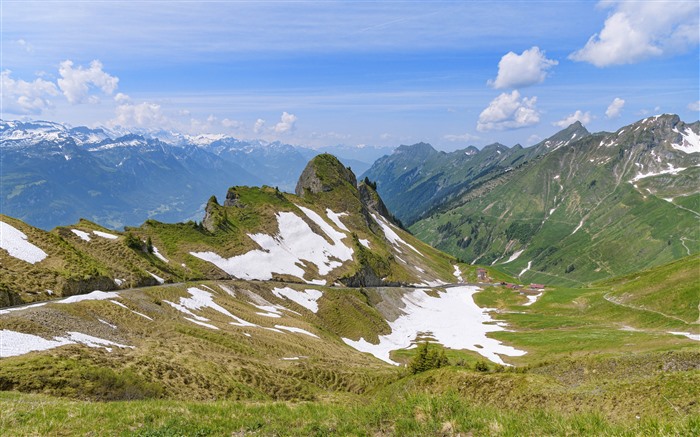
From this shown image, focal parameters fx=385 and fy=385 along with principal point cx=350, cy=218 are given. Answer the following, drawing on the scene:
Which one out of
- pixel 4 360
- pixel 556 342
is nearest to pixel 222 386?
pixel 4 360

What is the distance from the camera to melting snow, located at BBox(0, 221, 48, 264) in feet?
187

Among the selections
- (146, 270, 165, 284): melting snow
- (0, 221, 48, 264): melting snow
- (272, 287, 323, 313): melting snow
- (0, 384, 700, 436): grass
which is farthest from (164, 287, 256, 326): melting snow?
(0, 384, 700, 436): grass

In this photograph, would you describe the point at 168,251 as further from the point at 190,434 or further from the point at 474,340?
the point at 190,434

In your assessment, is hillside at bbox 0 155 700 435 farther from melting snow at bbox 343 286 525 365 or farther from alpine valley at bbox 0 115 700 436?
melting snow at bbox 343 286 525 365

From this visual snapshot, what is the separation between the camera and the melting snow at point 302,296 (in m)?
95.5

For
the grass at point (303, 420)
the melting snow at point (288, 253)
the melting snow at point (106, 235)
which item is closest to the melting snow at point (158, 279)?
the melting snow at point (106, 235)

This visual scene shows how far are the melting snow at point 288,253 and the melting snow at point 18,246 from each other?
41.5 m

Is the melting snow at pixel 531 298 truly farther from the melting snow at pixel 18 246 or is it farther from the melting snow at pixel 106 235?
the melting snow at pixel 18 246

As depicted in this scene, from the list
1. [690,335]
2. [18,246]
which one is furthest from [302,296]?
[690,335]

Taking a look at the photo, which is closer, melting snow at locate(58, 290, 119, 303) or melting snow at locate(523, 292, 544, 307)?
melting snow at locate(58, 290, 119, 303)

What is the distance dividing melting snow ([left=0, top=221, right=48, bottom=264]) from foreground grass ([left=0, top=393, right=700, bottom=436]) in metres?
56.3

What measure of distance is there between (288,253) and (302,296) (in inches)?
1052

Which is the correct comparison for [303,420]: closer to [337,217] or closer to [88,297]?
[88,297]

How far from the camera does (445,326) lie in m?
116
